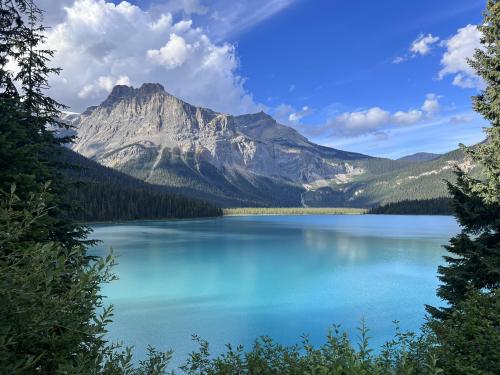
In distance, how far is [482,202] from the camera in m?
15.1

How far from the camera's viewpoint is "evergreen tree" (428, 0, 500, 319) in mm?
14312

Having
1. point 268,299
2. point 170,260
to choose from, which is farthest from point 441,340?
point 170,260

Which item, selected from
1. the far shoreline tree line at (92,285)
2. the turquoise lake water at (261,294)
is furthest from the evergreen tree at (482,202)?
the turquoise lake water at (261,294)

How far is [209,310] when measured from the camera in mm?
28406

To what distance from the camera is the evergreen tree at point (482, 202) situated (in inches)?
563

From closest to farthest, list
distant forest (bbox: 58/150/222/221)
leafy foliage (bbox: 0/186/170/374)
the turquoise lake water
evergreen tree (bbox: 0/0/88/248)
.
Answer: leafy foliage (bbox: 0/186/170/374)
evergreen tree (bbox: 0/0/88/248)
the turquoise lake water
distant forest (bbox: 58/150/222/221)

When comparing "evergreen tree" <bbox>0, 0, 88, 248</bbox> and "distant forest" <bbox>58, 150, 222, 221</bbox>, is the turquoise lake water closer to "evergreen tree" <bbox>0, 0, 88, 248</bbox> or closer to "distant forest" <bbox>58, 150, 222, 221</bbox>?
"evergreen tree" <bbox>0, 0, 88, 248</bbox>

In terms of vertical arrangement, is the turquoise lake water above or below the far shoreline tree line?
below

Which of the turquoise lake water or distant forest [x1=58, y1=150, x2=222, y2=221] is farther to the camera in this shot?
distant forest [x1=58, y1=150, x2=222, y2=221]

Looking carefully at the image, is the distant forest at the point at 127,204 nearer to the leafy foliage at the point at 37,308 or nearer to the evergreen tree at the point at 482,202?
the evergreen tree at the point at 482,202

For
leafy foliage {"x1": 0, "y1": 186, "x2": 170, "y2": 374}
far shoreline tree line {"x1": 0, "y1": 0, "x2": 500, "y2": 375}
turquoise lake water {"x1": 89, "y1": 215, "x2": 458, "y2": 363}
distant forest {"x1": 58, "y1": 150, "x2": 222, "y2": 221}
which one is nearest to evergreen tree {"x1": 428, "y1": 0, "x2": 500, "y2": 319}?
far shoreline tree line {"x1": 0, "y1": 0, "x2": 500, "y2": 375}

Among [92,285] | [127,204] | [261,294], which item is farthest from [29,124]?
[127,204]

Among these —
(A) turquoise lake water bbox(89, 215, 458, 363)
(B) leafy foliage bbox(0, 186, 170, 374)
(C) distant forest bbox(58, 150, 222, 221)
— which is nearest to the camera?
(B) leafy foliage bbox(0, 186, 170, 374)

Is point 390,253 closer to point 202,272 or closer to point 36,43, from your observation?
point 202,272
